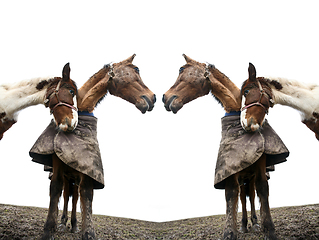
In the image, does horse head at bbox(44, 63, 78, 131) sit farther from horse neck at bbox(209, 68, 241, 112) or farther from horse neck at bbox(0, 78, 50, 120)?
horse neck at bbox(209, 68, 241, 112)

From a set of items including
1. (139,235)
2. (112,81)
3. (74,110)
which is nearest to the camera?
(74,110)

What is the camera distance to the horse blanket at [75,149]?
4.50 meters

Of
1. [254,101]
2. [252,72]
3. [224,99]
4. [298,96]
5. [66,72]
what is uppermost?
[66,72]

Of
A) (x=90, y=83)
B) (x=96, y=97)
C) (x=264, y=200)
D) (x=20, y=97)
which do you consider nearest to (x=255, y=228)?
(x=264, y=200)

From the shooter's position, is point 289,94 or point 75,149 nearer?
point 75,149

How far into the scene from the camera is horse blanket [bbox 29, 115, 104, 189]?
4504mm

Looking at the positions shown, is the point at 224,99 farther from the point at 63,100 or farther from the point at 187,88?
→ the point at 63,100

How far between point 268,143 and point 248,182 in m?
1.11

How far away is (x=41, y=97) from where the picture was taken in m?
4.89

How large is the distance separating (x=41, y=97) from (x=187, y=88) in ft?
8.11

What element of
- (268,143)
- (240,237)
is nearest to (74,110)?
(268,143)

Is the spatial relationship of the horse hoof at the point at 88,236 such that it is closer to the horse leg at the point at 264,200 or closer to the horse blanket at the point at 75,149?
the horse blanket at the point at 75,149

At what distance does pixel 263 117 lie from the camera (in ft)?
15.1

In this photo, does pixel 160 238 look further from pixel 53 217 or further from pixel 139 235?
pixel 53 217
